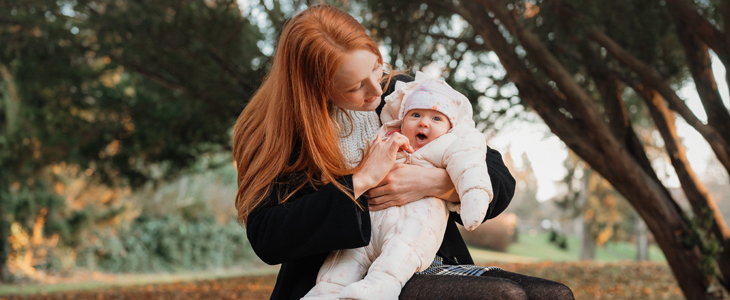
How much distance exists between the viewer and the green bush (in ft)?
45.2

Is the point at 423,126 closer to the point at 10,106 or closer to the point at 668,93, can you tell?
the point at 668,93

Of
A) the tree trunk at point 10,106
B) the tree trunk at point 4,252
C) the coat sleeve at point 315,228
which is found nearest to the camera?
the coat sleeve at point 315,228

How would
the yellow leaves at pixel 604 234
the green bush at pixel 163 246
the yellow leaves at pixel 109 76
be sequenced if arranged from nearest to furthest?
the yellow leaves at pixel 109 76 → the green bush at pixel 163 246 → the yellow leaves at pixel 604 234

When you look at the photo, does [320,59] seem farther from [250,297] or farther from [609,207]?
[609,207]

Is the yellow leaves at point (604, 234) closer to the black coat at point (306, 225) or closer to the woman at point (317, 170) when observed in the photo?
the woman at point (317, 170)

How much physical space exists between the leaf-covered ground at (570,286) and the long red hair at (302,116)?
6.25 m

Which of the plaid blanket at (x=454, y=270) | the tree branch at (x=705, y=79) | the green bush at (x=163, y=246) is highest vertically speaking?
the tree branch at (x=705, y=79)

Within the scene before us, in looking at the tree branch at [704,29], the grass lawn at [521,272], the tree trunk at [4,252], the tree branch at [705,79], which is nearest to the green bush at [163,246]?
the grass lawn at [521,272]

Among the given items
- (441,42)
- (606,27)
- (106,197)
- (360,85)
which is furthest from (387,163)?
(106,197)

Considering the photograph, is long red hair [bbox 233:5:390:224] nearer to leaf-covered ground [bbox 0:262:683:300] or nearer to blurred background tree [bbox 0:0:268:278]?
blurred background tree [bbox 0:0:268:278]

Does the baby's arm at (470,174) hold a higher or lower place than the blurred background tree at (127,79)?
higher

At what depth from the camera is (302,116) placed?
5.36ft

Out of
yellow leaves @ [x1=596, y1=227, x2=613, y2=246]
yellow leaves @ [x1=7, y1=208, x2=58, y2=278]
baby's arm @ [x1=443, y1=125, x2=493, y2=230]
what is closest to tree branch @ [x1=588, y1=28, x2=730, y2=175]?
baby's arm @ [x1=443, y1=125, x2=493, y2=230]

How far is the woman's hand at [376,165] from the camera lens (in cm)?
157
